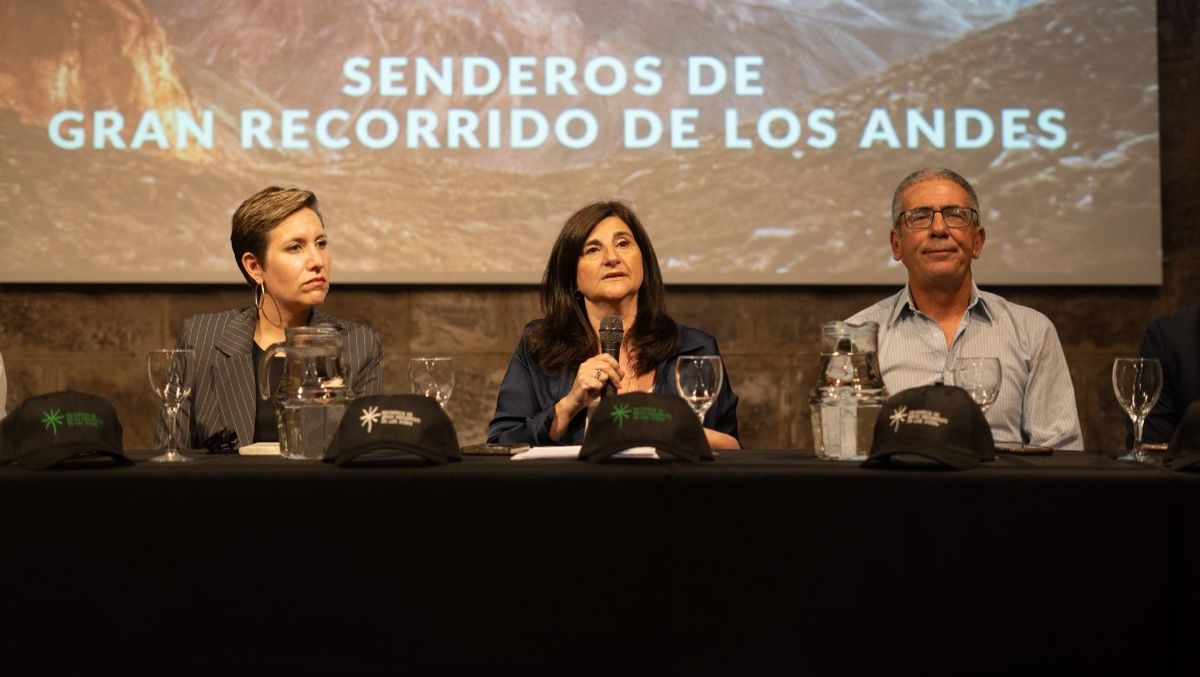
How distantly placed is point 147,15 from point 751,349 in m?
2.61

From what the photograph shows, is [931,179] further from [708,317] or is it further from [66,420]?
[66,420]

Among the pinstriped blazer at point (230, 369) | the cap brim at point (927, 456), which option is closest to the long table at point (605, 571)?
the cap brim at point (927, 456)

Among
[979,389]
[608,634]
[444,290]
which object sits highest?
[444,290]

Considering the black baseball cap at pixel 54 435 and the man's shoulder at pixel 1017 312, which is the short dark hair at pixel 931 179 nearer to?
the man's shoulder at pixel 1017 312

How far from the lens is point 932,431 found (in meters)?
1.56

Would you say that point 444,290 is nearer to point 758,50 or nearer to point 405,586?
point 758,50

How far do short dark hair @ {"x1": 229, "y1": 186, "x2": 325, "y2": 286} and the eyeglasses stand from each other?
144 centimetres

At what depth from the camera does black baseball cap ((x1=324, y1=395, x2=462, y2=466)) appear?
1.58 meters

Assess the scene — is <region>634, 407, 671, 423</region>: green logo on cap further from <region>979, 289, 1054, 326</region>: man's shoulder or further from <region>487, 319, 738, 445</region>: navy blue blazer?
<region>979, 289, 1054, 326</region>: man's shoulder

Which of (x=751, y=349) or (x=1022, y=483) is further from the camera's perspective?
(x=751, y=349)

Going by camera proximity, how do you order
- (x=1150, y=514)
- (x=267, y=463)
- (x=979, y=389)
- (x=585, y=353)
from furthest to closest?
(x=585, y=353), (x=979, y=389), (x=267, y=463), (x=1150, y=514)

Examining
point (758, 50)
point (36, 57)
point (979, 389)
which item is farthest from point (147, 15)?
point (979, 389)

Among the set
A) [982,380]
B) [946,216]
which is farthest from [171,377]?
[946,216]

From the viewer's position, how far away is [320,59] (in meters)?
4.55
